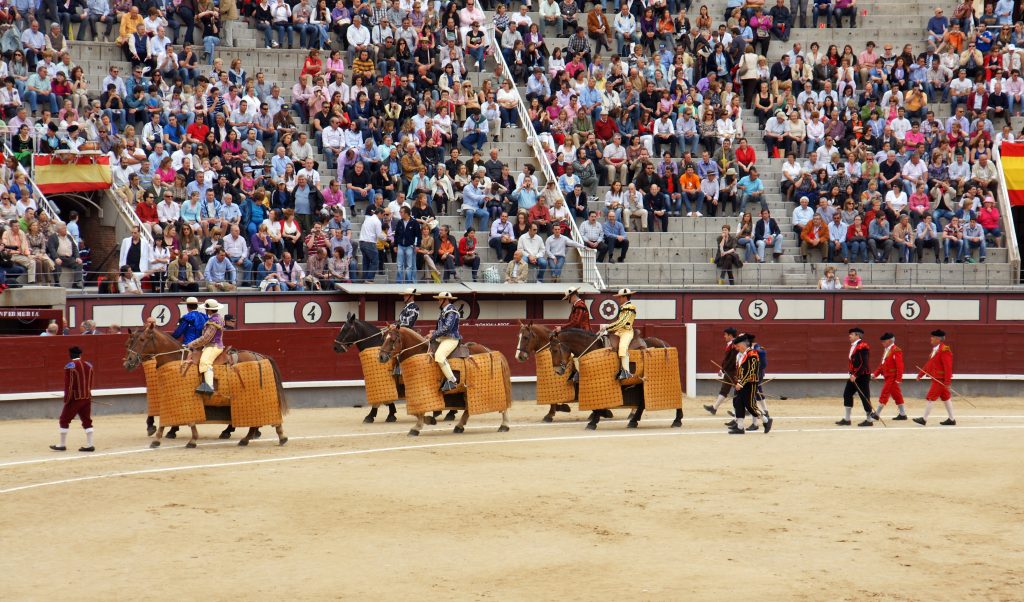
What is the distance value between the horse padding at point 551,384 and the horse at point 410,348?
2.43 ft

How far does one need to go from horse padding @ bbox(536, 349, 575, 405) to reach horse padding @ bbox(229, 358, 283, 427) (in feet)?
13.6

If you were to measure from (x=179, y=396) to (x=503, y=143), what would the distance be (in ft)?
41.5

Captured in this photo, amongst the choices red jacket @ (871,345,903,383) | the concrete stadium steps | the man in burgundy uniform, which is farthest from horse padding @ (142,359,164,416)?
the concrete stadium steps

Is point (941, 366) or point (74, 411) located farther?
point (941, 366)

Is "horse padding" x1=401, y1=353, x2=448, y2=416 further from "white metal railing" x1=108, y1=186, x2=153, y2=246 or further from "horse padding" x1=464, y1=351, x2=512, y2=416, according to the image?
"white metal railing" x1=108, y1=186, x2=153, y2=246

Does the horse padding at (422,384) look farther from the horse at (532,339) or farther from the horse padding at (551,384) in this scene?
the horse padding at (551,384)

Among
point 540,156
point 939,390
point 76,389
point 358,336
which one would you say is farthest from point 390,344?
point 540,156

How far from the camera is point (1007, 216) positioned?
27812 millimetres

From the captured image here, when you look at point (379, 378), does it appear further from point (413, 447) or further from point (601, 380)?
point (601, 380)

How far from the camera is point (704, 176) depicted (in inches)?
1097

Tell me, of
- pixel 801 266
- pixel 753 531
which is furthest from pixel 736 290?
pixel 753 531

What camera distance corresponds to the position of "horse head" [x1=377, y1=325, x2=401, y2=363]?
18.7 meters

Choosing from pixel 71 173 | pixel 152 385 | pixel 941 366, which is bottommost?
pixel 152 385

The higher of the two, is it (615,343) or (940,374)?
(615,343)
